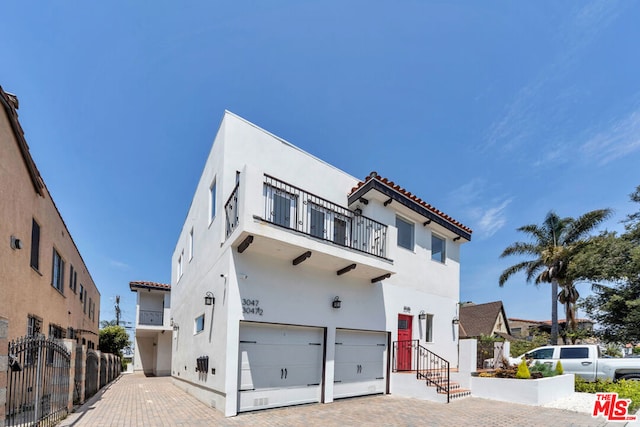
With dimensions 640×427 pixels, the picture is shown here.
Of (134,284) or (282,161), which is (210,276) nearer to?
(282,161)

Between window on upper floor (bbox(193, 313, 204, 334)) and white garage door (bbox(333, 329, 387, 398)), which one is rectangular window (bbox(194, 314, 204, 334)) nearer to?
window on upper floor (bbox(193, 313, 204, 334))

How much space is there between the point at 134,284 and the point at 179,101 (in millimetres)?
16068

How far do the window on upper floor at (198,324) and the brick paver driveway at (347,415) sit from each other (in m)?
2.21

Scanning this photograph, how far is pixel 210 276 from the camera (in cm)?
1092

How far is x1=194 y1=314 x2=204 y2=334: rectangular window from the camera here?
11.7 metres

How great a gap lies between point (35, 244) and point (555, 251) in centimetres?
2844

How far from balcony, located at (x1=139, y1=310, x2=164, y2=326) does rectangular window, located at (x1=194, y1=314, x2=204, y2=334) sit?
13.4 meters

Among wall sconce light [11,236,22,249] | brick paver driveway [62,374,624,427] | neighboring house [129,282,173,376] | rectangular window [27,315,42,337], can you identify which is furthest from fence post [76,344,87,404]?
neighboring house [129,282,173,376]

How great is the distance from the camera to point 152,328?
23.0 metres

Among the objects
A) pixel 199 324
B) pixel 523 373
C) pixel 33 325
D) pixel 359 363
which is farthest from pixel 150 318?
pixel 523 373

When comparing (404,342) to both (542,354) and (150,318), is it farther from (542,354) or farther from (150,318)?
(150,318)

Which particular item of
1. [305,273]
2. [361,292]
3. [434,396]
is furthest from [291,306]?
[434,396]

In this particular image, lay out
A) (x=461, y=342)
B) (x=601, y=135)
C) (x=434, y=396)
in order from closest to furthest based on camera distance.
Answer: (x=434, y=396)
(x=461, y=342)
(x=601, y=135)

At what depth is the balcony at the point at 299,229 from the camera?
8.30 metres
